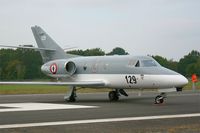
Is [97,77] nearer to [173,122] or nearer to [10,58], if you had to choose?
[173,122]

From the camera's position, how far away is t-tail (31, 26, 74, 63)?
27.3m

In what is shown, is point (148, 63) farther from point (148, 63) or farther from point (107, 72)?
point (107, 72)

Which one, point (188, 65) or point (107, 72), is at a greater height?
point (188, 65)

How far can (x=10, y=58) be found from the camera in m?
129

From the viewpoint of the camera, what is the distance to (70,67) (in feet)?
83.1

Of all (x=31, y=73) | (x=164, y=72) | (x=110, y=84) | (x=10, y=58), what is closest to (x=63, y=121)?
(x=164, y=72)

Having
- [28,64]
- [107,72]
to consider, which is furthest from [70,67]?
[28,64]

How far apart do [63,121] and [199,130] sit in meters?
4.09

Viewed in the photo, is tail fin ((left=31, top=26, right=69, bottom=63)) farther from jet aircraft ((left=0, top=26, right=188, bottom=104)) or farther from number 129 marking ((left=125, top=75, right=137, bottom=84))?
number 129 marking ((left=125, top=75, right=137, bottom=84))

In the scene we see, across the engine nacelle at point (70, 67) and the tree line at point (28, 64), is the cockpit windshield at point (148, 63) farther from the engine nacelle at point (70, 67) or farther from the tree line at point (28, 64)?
the tree line at point (28, 64)

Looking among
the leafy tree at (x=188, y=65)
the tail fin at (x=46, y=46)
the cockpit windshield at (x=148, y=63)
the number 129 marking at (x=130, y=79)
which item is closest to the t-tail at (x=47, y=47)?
the tail fin at (x=46, y=46)

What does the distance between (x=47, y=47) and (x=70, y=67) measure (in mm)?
3625

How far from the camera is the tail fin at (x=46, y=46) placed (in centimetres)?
2738

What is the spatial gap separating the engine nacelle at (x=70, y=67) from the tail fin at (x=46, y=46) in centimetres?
208
